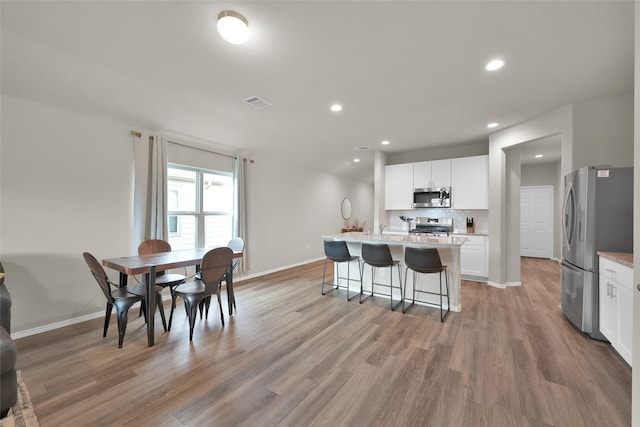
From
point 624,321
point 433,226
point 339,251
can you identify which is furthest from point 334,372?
point 433,226

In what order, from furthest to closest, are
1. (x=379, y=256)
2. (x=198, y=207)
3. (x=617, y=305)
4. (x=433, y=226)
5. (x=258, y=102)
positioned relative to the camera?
(x=433, y=226) < (x=198, y=207) < (x=379, y=256) < (x=258, y=102) < (x=617, y=305)

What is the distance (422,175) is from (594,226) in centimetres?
299

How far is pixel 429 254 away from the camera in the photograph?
3012 millimetres

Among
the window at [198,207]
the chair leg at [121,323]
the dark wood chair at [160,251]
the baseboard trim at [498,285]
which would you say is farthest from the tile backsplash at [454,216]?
the chair leg at [121,323]

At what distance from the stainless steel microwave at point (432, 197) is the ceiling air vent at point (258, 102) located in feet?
11.7

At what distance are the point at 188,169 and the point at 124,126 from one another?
1.04 meters

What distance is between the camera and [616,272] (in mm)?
2221

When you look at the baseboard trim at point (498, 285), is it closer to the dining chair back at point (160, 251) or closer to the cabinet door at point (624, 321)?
the cabinet door at point (624, 321)

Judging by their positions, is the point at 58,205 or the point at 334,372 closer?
the point at 334,372

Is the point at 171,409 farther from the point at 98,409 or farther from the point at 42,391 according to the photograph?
the point at 42,391

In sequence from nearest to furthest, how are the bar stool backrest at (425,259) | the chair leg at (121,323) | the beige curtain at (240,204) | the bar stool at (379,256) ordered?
the chair leg at (121,323), the bar stool backrest at (425,259), the bar stool at (379,256), the beige curtain at (240,204)

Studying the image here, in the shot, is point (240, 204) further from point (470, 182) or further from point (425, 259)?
point (470, 182)

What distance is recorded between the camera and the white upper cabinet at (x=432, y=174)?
16.6 ft

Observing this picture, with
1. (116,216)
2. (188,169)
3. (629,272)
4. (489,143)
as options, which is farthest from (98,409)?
(489,143)
